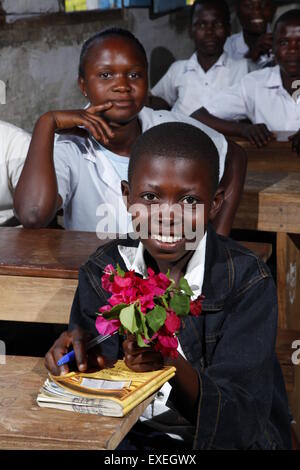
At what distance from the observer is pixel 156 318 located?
1.34 m

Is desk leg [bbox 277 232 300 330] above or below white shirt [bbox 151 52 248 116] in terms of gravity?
below

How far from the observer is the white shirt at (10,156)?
301 centimetres

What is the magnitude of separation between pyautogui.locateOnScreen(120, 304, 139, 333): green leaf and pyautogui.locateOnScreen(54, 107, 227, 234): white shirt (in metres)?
1.25

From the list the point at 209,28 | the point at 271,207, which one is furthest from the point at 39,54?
the point at 271,207

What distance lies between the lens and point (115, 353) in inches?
69.2

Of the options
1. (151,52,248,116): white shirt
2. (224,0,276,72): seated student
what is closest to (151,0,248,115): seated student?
(151,52,248,116): white shirt

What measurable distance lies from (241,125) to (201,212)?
264cm

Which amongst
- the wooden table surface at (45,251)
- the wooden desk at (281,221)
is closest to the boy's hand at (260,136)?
the wooden desk at (281,221)

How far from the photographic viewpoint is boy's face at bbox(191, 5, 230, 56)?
5.93m

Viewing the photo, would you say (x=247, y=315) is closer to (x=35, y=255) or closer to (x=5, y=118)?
(x=35, y=255)

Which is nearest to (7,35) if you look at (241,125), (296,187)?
(241,125)

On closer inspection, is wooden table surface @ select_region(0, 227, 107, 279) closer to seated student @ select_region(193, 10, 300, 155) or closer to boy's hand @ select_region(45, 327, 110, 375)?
boy's hand @ select_region(45, 327, 110, 375)

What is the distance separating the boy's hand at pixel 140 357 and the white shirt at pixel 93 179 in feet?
3.84

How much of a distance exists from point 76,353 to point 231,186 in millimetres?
1275
